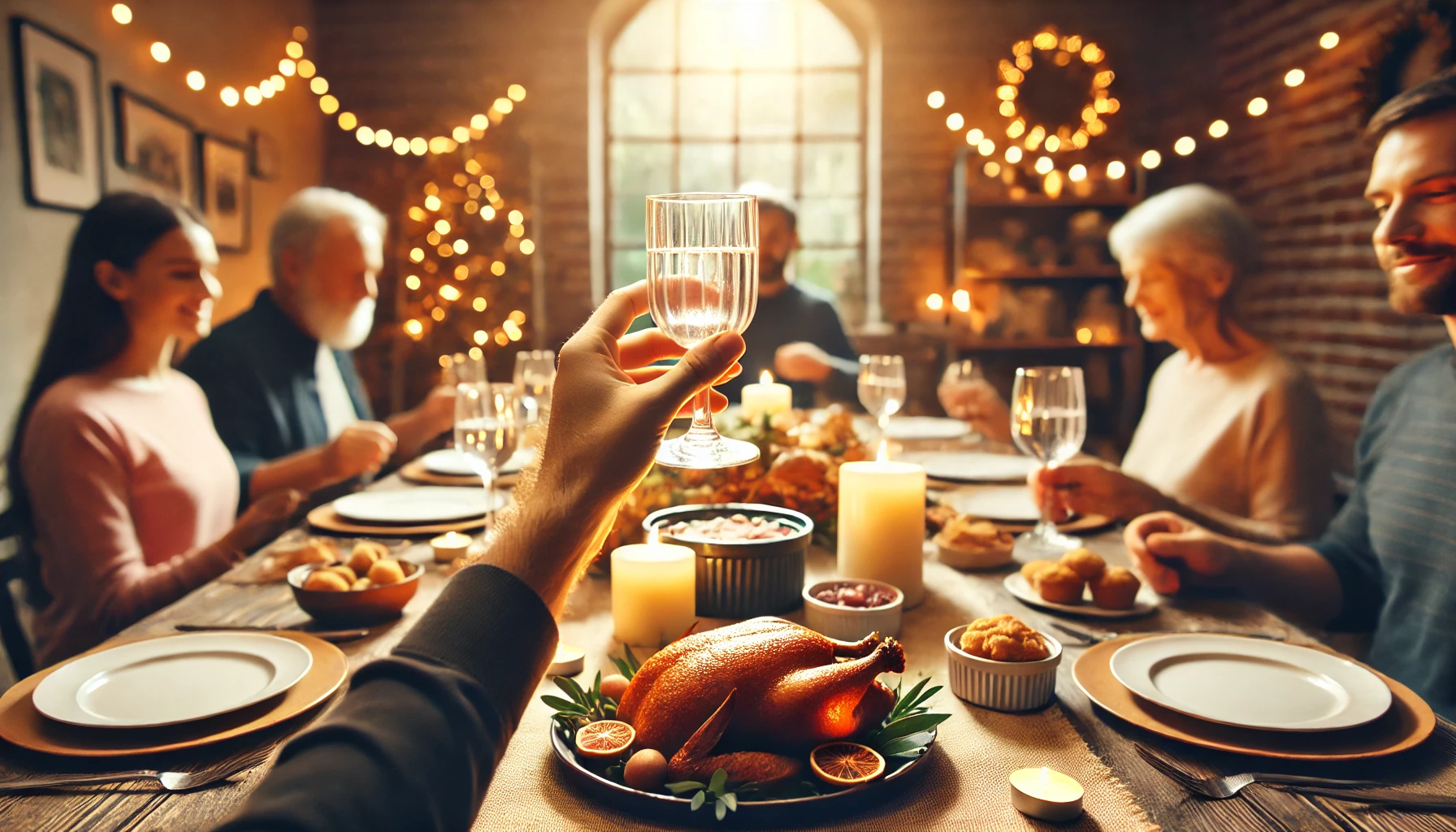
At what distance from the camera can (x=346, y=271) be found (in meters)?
2.95

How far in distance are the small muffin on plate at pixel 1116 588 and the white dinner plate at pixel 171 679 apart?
3.06 ft

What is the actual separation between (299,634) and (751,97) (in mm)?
4774

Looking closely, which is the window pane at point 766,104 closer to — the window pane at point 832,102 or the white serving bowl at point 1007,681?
the window pane at point 832,102

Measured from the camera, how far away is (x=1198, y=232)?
2195 millimetres

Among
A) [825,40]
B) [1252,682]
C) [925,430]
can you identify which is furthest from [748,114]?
[1252,682]

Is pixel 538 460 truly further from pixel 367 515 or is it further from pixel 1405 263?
pixel 1405 263

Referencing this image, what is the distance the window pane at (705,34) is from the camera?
208 inches

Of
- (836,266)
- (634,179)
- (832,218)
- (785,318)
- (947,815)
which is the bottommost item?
(947,815)

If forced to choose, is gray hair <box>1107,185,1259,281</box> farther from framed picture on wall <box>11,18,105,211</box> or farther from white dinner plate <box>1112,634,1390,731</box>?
framed picture on wall <box>11,18,105,211</box>

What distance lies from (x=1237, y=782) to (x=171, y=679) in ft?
3.23

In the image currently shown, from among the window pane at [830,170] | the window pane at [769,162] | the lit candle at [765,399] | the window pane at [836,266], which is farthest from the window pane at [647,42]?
the lit candle at [765,399]

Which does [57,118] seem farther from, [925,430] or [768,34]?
[768,34]

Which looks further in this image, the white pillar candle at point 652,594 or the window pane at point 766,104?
the window pane at point 766,104

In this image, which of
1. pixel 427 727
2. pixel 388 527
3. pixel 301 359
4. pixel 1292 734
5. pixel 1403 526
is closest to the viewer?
pixel 427 727
